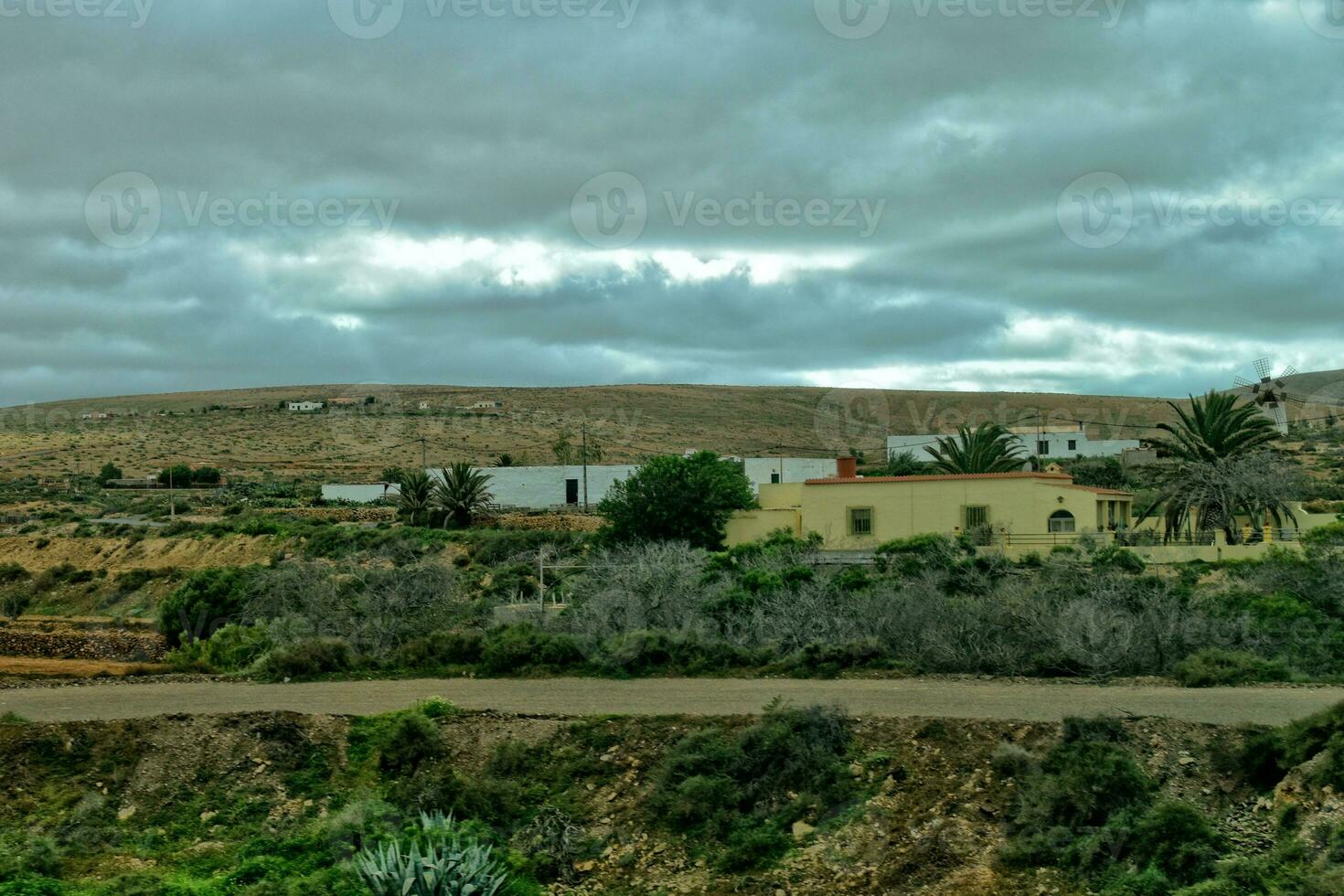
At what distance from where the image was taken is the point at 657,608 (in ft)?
→ 74.5

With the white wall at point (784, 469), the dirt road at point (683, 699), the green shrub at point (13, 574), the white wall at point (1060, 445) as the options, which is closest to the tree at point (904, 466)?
the white wall at point (784, 469)

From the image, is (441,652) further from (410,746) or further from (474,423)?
(474,423)

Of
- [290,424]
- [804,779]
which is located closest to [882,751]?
[804,779]

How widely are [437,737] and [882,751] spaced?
209 inches

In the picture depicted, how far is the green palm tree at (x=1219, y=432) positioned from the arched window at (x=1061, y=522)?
4.47 metres

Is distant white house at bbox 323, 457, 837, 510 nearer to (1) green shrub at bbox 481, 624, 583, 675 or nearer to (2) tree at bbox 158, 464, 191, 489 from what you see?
(2) tree at bbox 158, 464, 191, 489

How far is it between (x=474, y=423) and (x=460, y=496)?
168ft

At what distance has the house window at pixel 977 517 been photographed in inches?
1444

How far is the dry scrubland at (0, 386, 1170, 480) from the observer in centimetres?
8869

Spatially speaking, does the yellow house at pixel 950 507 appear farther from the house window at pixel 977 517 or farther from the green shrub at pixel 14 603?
the green shrub at pixel 14 603

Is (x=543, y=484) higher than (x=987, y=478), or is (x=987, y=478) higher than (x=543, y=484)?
(x=987, y=478)

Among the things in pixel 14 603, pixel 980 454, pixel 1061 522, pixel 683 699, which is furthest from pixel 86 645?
pixel 980 454

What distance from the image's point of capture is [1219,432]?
3812 centimetres

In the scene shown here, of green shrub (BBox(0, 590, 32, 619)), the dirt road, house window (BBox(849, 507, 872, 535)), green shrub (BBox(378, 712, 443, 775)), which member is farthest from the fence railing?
green shrub (BBox(0, 590, 32, 619))
